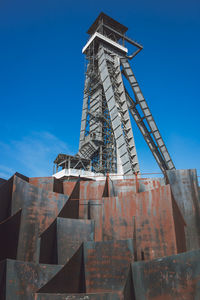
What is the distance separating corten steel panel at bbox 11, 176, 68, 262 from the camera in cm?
1138

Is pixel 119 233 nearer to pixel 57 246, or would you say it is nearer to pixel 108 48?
pixel 57 246

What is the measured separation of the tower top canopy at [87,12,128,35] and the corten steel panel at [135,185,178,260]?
39.9 meters

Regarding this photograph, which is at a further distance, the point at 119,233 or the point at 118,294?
the point at 119,233

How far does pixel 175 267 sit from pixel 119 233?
4324 millimetres

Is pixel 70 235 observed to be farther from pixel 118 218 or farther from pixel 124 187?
pixel 124 187

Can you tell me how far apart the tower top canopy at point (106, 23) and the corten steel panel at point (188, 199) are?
3855 centimetres

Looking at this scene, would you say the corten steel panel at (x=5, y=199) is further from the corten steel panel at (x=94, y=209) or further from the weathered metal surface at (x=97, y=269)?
the corten steel panel at (x=94, y=209)

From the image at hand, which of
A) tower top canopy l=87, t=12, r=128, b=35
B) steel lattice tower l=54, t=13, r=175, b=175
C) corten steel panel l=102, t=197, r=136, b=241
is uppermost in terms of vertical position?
tower top canopy l=87, t=12, r=128, b=35


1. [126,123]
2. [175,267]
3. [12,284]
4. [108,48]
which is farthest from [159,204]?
[108,48]

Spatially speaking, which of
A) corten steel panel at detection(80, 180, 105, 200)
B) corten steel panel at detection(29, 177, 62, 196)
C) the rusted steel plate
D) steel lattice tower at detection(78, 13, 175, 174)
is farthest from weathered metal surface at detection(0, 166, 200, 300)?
steel lattice tower at detection(78, 13, 175, 174)

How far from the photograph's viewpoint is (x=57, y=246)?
37.6 feet

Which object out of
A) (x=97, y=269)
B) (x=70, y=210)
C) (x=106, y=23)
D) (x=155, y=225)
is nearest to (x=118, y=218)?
(x=155, y=225)

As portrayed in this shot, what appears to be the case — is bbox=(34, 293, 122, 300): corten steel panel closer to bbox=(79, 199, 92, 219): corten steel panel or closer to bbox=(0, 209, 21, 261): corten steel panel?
bbox=(0, 209, 21, 261): corten steel panel

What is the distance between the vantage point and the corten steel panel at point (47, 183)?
51.6ft
